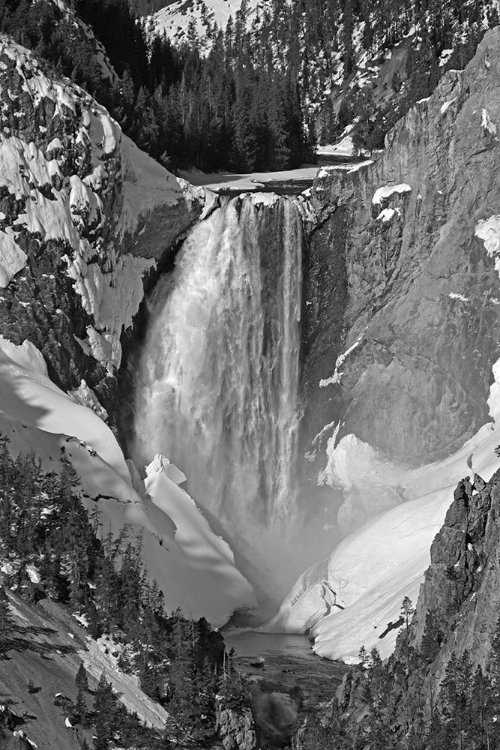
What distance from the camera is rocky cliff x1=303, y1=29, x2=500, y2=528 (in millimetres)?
98625

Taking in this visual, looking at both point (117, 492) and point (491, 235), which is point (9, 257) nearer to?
point (117, 492)

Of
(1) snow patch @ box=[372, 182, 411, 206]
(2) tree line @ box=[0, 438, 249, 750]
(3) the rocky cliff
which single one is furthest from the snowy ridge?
(2) tree line @ box=[0, 438, 249, 750]

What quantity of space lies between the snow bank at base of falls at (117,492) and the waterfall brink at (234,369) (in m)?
6.80

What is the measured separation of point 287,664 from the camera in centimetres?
8194

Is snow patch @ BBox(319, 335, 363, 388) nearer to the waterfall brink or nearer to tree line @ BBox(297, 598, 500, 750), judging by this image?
the waterfall brink

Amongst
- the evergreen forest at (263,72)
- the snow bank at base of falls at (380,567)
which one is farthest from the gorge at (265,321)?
the evergreen forest at (263,72)

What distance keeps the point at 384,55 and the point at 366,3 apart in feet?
62.4

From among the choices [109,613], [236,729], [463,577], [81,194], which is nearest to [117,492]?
[81,194]

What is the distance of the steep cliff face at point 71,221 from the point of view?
9469 centimetres

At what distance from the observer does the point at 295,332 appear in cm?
10331

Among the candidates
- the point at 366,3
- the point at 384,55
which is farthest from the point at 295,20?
the point at 384,55

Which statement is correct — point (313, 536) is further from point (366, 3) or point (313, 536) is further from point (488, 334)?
point (366, 3)

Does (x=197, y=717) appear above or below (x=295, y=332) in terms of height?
below

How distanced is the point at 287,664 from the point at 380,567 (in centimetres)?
1076
